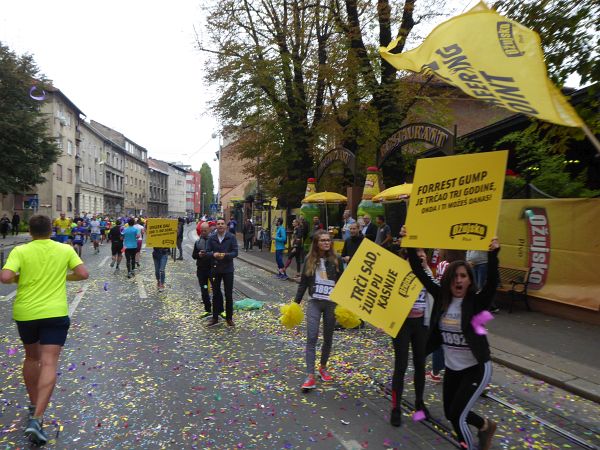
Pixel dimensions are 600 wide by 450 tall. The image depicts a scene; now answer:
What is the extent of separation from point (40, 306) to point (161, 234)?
8.82 m

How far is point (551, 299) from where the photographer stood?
28.7 ft

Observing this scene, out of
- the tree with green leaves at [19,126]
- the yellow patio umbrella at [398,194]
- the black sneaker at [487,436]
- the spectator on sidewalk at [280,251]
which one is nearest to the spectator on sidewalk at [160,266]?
the spectator on sidewalk at [280,251]

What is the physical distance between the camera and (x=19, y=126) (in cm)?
3030

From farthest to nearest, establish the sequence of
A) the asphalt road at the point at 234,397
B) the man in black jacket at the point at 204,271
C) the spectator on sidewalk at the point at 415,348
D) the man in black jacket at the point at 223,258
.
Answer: the man in black jacket at the point at 204,271
the man in black jacket at the point at 223,258
the spectator on sidewalk at the point at 415,348
the asphalt road at the point at 234,397

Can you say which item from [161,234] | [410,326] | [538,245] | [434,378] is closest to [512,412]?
[434,378]

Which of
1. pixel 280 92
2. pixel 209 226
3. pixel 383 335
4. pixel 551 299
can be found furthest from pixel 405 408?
pixel 280 92

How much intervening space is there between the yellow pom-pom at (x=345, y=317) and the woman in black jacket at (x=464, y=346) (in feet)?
11.5

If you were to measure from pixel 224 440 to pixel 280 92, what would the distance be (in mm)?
19318

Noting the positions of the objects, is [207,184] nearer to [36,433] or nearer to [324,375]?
[324,375]

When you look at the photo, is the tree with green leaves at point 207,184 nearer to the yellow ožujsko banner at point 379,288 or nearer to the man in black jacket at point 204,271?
the man in black jacket at point 204,271

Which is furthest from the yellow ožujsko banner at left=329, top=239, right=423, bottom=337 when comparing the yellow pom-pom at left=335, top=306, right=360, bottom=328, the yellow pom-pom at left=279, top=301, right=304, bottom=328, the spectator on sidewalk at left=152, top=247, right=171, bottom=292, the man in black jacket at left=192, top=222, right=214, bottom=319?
the spectator on sidewalk at left=152, top=247, right=171, bottom=292

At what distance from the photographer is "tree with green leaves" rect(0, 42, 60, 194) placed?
30422 millimetres

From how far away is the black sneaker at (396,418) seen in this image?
4.26 metres

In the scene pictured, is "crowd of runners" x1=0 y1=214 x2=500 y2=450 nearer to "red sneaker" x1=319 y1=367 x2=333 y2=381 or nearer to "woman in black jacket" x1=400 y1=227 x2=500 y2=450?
"woman in black jacket" x1=400 y1=227 x2=500 y2=450
